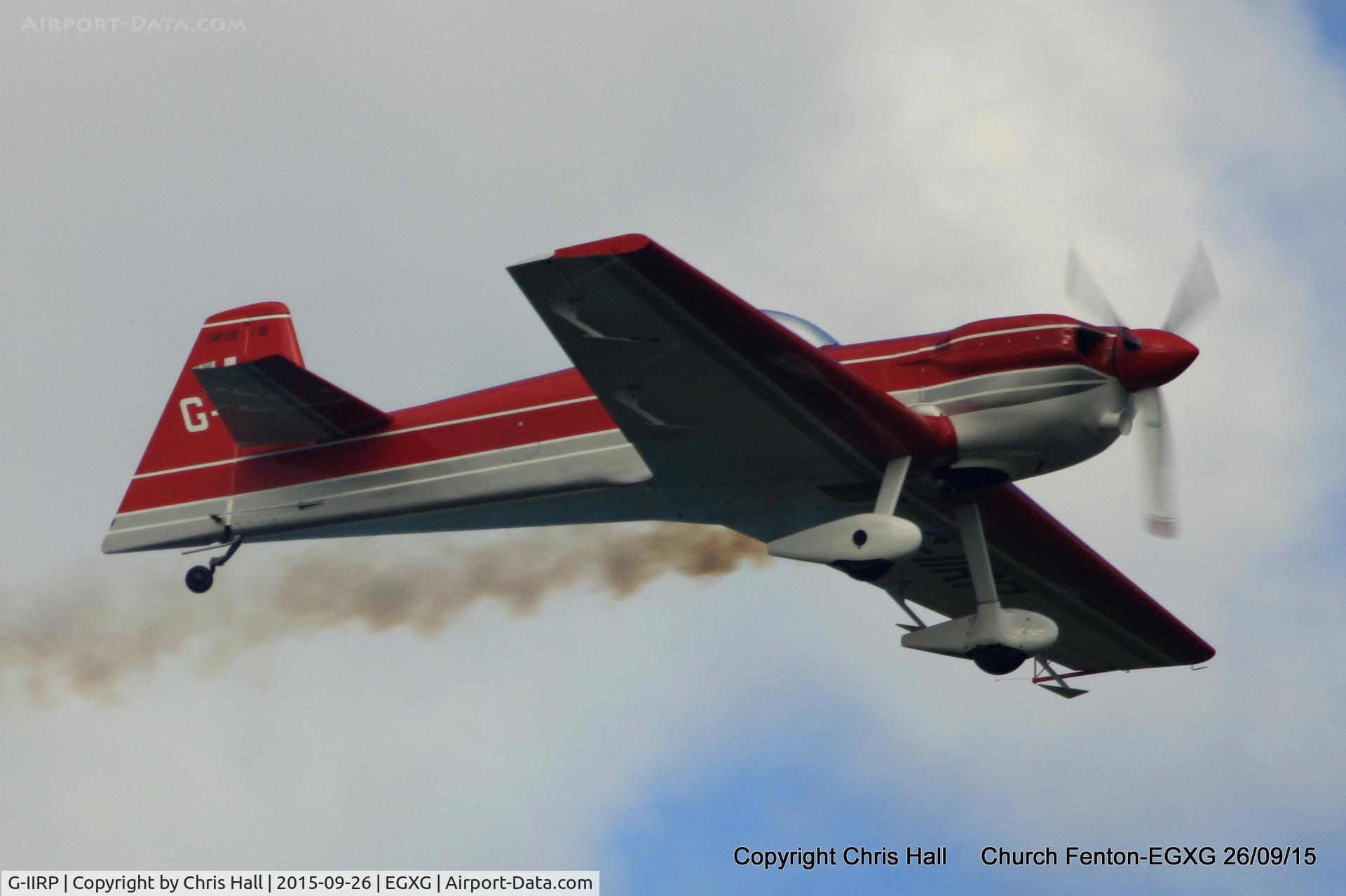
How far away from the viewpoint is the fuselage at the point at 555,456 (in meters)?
17.4

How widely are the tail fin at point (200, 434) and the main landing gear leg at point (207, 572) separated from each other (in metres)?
0.25

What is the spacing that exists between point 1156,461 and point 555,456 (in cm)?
610

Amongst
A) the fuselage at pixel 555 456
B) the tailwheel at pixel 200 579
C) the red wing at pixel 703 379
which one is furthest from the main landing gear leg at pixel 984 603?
the tailwheel at pixel 200 579

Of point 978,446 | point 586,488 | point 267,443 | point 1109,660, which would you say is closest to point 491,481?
point 586,488

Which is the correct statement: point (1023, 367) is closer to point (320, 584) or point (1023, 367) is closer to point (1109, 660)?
point (1109, 660)

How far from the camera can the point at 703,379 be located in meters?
17.0

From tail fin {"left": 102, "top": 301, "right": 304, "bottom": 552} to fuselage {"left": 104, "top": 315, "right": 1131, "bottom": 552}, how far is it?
0.03 meters

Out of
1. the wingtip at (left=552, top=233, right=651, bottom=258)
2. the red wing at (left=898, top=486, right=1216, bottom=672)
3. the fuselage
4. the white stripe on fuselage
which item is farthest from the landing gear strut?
the wingtip at (left=552, top=233, right=651, bottom=258)

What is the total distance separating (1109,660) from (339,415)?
10.4 meters

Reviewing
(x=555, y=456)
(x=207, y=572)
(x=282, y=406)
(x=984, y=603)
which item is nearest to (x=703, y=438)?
(x=555, y=456)

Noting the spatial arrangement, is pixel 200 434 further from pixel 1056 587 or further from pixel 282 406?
pixel 1056 587

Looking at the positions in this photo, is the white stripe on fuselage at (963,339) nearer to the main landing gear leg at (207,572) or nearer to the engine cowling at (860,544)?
the engine cowling at (860,544)

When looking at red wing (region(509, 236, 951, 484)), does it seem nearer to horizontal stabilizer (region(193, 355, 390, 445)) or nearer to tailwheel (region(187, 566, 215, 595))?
horizontal stabilizer (region(193, 355, 390, 445))

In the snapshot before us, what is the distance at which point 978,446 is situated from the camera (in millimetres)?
17578
